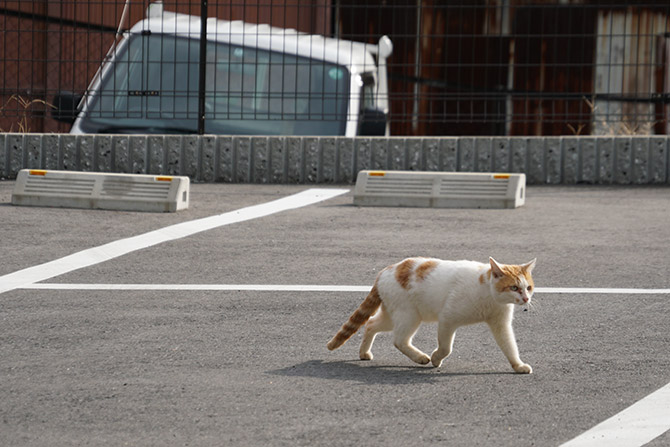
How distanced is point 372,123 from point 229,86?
170cm

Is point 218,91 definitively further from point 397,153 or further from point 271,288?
point 271,288

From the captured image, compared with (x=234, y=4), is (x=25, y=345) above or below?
below

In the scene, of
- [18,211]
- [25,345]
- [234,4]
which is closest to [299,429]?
[25,345]

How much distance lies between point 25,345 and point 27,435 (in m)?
1.45

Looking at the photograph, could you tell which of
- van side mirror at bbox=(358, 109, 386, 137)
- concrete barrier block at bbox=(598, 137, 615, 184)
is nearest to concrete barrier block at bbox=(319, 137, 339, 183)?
van side mirror at bbox=(358, 109, 386, 137)

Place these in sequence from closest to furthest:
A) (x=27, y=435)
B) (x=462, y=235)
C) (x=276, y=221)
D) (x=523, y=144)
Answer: (x=27, y=435)
(x=462, y=235)
(x=276, y=221)
(x=523, y=144)

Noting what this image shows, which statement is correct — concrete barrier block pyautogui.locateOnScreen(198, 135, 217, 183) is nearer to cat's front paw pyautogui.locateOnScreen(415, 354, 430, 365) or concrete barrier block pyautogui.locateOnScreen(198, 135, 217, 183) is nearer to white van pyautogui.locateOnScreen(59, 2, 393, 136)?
white van pyautogui.locateOnScreen(59, 2, 393, 136)

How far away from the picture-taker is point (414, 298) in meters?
5.23

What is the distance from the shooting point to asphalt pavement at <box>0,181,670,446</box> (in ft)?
14.0

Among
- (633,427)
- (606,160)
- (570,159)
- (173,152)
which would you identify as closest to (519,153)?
(570,159)

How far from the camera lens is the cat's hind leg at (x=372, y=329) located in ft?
17.6

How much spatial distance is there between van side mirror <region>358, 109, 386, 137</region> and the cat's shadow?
8.27 m

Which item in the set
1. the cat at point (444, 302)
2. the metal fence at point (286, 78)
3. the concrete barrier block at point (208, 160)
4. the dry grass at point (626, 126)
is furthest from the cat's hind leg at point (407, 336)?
the dry grass at point (626, 126)

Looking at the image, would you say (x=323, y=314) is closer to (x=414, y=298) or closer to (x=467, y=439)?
(x=414, y=298)
